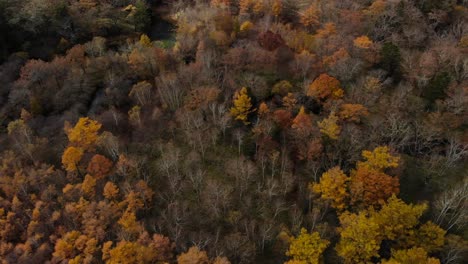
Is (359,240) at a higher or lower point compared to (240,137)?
lower

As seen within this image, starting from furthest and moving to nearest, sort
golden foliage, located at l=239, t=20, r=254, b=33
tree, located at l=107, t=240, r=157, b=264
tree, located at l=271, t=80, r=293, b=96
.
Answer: golden foliage, located at l=239, t=20, r=254, b=33 → tree, located at l=271, t=80, r=293, b=96 → tree, located at l=107, t=240, r=157, b=264

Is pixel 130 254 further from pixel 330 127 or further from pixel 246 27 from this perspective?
pixel 246 27

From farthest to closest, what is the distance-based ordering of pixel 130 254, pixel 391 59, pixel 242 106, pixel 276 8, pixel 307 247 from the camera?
pixel 276 8, pixel 391 59, pixel 242 106, pixel 307 247, pixel 130 254

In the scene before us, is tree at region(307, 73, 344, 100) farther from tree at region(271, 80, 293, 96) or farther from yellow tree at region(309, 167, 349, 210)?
yellow tree at region(309, 167, 349, 210)

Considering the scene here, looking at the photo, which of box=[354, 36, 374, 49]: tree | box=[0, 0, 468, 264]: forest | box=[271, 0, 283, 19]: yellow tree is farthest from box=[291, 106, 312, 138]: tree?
box=[271, 0, 283, 19]: yellow tree

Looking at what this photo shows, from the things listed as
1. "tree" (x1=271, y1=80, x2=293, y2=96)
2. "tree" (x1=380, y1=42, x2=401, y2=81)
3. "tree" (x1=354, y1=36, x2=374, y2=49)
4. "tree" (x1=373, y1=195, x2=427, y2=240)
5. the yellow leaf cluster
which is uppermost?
the yellow leaf cluster

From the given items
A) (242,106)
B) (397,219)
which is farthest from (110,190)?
(397,219)

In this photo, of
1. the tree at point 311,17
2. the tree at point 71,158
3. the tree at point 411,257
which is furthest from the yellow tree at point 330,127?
the tree at point 71,158

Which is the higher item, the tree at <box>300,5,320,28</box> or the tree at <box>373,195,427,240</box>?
the tree at <box>300,5,320,28</box>
